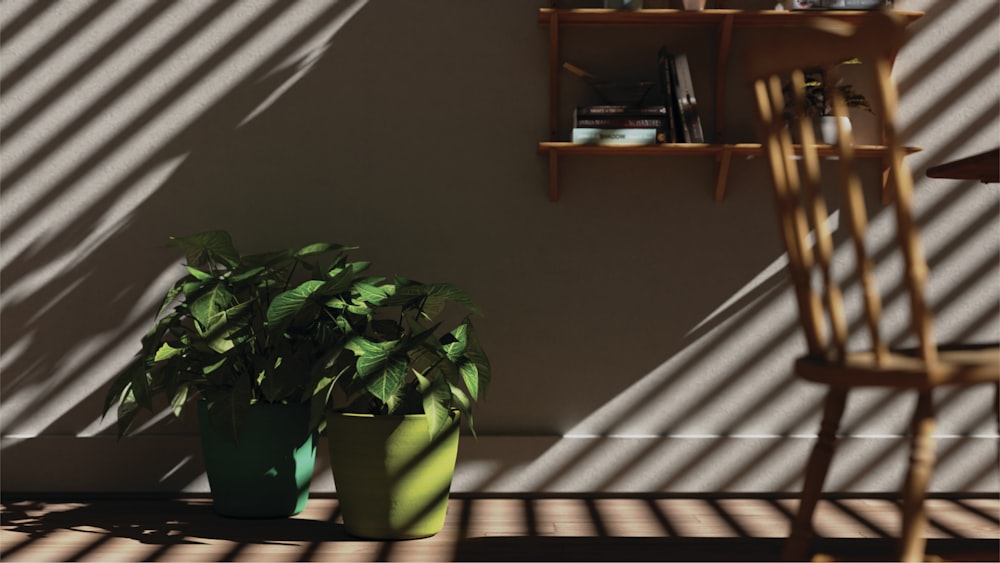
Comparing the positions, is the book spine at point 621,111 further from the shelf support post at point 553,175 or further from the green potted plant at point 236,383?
the green potted plant at point 236,383

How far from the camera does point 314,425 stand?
237 centimetres

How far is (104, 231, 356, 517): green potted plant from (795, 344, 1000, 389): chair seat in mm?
1360

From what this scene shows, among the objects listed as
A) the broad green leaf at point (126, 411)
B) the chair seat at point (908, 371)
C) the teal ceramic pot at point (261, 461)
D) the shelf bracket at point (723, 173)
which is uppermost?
the shelf bracket at point (723, 173)

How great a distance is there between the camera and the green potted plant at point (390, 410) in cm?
233

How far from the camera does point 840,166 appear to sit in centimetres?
152

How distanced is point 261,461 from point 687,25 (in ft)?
5.46

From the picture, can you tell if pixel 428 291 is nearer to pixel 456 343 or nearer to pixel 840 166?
pixel 456 343

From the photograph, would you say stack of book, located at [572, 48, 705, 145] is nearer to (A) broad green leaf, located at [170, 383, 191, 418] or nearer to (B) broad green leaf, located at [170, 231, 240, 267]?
(B) broad green leaf, located at [170, 231, 240, 267]

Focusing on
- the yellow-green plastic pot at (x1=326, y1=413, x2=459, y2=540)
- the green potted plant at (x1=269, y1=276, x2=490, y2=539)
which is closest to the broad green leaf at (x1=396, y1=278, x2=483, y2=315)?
the green potted plant at (x1=269, y1=276, x2=490, y2=539)

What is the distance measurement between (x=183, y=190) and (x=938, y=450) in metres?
2.29

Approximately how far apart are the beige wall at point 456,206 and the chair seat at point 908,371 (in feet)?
4.47

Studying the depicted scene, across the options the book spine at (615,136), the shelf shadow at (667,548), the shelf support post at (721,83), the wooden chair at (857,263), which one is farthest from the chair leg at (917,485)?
the shelf support post at (721,83)

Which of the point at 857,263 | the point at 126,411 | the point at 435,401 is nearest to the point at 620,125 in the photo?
the point at 435,401

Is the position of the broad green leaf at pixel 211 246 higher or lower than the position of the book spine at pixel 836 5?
lower
